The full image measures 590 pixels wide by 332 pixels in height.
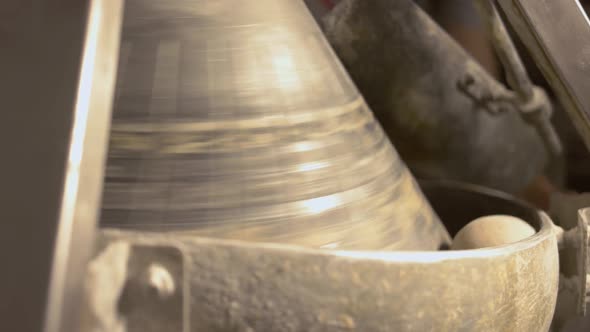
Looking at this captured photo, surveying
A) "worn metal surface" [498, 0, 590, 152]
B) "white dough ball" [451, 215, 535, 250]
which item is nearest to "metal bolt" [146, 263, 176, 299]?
"white dough ball" [451, 215, 535, 250]

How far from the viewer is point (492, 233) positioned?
1.65ft

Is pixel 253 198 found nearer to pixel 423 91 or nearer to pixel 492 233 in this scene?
pixel 492 233

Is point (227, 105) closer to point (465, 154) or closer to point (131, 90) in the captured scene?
point (131, 90)

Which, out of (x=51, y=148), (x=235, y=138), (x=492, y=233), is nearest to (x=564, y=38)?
(x=492, y=233)

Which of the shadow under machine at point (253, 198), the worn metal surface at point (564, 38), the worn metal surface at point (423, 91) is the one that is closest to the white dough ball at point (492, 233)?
the shadow under machine at point (253, 198)

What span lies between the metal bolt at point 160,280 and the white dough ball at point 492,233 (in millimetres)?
261

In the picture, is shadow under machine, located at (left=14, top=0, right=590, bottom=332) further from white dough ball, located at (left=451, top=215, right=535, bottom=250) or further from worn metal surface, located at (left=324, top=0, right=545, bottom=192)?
worn metal surface, located at (left=324, top=0, right=545, bottom=192)

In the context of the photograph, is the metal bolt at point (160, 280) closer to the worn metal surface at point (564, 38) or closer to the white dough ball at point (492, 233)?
the white dough ball at point (492, 233)

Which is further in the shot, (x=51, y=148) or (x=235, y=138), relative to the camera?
(x=235, y=138)

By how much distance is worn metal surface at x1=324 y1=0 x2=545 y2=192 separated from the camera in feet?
2.28

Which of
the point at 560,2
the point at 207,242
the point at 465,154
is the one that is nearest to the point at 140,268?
the point at 207,242

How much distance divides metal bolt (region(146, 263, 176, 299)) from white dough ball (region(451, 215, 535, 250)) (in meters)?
0.26

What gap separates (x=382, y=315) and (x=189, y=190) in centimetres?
14

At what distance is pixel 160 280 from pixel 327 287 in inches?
3.8
